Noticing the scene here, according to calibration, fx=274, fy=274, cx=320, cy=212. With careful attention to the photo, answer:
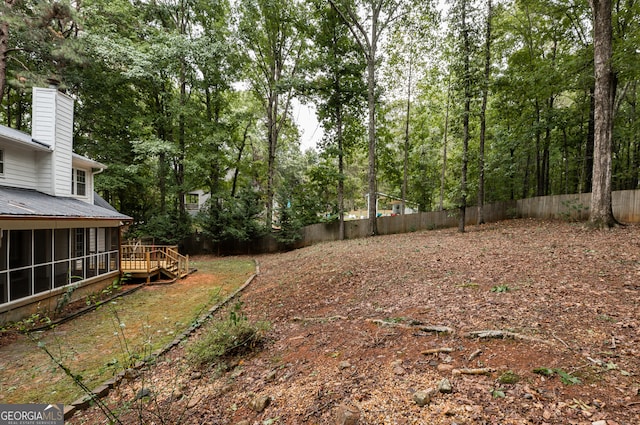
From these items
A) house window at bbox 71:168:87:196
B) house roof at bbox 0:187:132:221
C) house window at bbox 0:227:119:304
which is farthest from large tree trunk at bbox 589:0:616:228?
house window at bbox 71:168:87:196

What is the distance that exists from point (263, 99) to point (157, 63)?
21.6 ft

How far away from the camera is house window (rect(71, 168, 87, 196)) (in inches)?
433

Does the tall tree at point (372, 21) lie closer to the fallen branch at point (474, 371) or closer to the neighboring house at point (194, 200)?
the fallen branch at point (474, 371)

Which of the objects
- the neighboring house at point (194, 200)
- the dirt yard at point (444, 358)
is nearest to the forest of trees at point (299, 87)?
the neighboring house at point (194, 200)

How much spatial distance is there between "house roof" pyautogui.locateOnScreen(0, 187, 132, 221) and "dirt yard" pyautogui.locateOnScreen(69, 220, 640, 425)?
520 centimetres

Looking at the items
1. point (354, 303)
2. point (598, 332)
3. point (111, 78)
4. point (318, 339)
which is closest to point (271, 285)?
point (354, 303)

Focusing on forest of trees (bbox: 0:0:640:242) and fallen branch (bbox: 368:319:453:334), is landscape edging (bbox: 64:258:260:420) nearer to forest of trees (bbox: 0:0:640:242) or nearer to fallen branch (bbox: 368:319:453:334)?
fallen branch (bbox: 368:319:453:334)

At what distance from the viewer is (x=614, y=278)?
15.4 feet

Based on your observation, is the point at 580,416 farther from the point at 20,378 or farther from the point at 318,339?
the point at 20,378

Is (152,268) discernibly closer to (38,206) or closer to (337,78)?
(38,206)

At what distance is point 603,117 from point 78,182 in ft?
61.9

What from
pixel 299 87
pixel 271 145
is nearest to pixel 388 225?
pixel 271 145

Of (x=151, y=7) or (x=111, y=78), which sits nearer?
(x=111, y=78)

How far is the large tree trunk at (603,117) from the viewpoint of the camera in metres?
8.19
